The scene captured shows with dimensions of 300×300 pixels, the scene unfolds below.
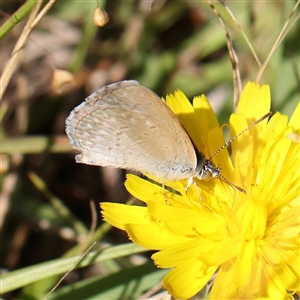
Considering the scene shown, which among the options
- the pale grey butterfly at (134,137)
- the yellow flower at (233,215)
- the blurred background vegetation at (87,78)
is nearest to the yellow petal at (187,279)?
the yellow flower at (233,215)

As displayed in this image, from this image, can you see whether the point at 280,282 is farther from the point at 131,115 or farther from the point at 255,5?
the point at 255,5

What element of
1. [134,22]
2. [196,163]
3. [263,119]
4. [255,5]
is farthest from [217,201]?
[134,22]

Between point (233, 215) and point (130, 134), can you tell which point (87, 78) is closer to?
point (130, 134)

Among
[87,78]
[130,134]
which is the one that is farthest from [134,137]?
[87,78]

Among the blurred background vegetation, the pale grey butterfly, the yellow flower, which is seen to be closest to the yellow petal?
the yellow flower

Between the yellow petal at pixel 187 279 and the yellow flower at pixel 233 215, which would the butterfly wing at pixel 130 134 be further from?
the yellow petal at pixel 187 279

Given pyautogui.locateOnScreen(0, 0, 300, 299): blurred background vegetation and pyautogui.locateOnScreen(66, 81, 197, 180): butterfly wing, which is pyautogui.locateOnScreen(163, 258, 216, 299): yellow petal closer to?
pyautogui.locateOnScreen(66, 81, 197, 180): butterfly wing

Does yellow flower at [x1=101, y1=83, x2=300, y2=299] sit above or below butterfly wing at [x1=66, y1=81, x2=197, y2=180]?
below
